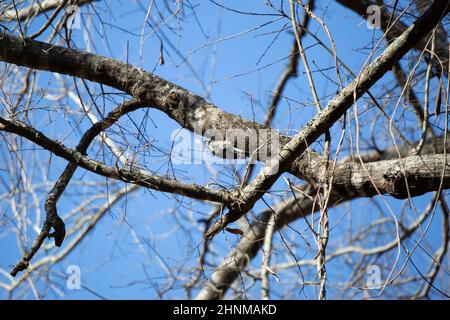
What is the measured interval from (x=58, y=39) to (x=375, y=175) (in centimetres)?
182

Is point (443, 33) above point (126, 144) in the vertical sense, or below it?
above

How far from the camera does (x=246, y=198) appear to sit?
217cm

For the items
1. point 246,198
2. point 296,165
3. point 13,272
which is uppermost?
point 296,165

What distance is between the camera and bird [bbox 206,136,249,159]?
253 centimetres

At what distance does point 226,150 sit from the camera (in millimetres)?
2525

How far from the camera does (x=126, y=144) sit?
255 centimetres

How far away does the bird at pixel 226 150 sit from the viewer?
253cm
